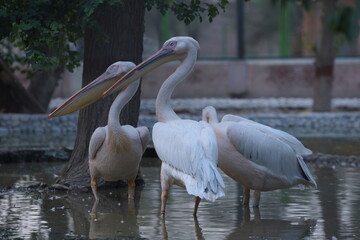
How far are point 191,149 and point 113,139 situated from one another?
105cm

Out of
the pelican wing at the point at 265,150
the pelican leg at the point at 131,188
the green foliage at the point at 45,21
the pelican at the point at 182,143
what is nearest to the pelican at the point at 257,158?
the pelican wing at the point at 265,150

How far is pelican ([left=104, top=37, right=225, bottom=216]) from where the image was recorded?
194 inches

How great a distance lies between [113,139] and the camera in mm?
6016

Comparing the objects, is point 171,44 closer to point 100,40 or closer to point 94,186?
point 100,40

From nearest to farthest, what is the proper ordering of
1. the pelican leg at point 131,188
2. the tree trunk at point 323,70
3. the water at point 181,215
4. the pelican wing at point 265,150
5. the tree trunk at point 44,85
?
the water at point 181,215
the pelican wing at point 265,150
the pelican leg at point 131,188
the tree trunk at point 44,85
the tree trunk at point 323,70

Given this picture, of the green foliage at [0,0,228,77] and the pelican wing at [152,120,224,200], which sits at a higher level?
the green foliage at [0,0,228,77]

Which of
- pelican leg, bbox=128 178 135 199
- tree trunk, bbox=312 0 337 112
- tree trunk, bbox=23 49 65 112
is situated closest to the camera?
pelican leg, bbox=128 178 135 199

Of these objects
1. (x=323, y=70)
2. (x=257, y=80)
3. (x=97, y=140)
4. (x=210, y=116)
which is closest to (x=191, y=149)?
(x=210, y=116)

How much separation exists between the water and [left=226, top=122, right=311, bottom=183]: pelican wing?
11.2 inches

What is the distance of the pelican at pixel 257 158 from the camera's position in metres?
5.71

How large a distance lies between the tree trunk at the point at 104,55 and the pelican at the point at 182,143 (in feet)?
3.22

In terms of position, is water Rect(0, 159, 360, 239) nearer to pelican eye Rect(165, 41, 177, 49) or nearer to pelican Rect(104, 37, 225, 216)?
pelican Rect(104, 37, 225, 216)

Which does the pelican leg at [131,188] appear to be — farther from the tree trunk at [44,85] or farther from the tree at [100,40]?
the tree trunk at [44,85]

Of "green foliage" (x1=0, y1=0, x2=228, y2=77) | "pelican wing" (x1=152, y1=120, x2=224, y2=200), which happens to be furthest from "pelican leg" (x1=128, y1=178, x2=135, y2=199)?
"green foliage" (x1=0, y1=0, x2=228, y2=77)
